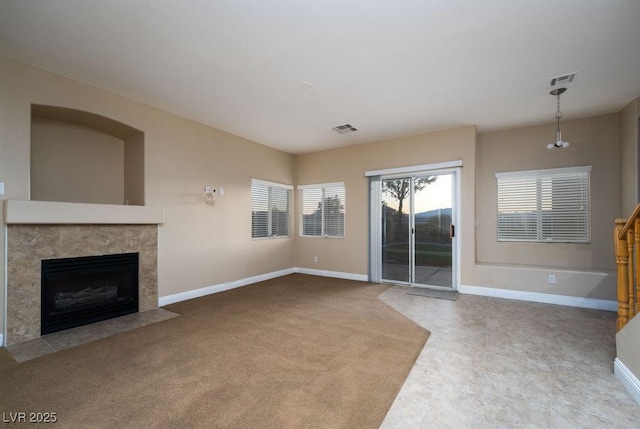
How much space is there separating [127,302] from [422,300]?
4430 millimetres

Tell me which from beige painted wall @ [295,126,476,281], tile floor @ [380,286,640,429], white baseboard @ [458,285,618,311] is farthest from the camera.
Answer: beige painted wall @ [295,126,476,281]

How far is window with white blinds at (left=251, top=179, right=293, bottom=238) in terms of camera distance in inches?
230

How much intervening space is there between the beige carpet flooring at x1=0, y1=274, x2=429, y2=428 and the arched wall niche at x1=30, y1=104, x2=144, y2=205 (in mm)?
2075

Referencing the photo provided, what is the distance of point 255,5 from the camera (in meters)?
2.16

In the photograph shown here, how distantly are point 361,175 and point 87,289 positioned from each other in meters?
4.97

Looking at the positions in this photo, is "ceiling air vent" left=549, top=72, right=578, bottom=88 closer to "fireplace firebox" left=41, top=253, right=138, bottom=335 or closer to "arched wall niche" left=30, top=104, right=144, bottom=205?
"arched wall niche" left=30, top=104, right=144, bottom=205

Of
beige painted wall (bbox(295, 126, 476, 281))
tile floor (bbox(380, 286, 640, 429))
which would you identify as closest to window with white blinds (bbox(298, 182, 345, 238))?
beige painted wall (bbox(295, 126, 476, 281))

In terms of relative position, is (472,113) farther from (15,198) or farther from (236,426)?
(15,198)

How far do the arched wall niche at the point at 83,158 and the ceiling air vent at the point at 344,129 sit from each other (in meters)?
3.12

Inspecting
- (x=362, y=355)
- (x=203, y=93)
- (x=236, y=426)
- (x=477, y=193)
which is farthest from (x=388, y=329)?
(x=203, y=93)

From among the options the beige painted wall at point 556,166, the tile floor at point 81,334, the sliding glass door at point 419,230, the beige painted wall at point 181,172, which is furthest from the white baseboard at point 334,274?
the tile floor at point 81,334

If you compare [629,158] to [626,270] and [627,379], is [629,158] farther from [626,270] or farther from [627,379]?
[627,379]

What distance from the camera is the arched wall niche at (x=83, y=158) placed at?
3.48 meters

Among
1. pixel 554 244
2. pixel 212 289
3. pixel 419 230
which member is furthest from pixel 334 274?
pixel 554 244
